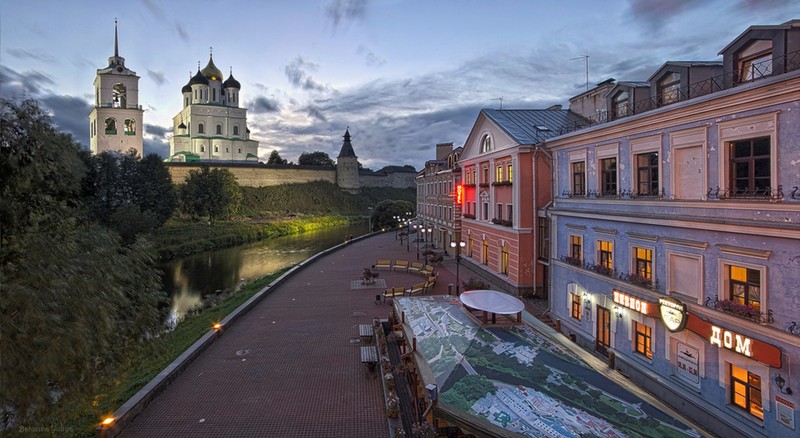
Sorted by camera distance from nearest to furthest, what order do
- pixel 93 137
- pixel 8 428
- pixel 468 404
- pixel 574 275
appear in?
pixel 8 428 → pixel 468 404 → pixel 574 275 → pixel 93 137

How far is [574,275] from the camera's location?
14516 millimetres

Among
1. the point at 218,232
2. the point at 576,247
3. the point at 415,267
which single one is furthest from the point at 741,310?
the point at 218,232

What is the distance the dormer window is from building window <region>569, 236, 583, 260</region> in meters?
6.52

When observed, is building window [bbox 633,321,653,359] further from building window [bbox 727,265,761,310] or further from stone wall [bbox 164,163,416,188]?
stone wall [bbox 164,163,416,188]

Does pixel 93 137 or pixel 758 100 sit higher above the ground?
pixel 93 137

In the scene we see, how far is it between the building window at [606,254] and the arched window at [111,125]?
71090mm

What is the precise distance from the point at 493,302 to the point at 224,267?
29.2 meters

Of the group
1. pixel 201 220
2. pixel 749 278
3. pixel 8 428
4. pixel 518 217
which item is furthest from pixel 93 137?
pixel 749 278

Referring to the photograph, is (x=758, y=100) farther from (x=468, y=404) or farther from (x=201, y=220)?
(x=201, y=220)

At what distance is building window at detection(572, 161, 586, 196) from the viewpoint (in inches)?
571

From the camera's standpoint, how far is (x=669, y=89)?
11227mm

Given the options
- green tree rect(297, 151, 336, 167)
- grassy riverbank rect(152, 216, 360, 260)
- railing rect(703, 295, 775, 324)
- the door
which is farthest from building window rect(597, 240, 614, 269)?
green tree rect(297, 151, 336, 167)

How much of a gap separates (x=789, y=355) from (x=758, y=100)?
464 centimetres

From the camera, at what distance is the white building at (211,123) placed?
8200 centimetres
